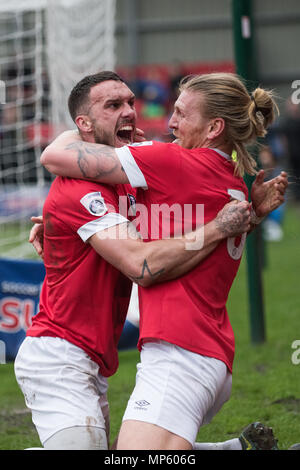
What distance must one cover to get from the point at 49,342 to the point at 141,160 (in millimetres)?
884

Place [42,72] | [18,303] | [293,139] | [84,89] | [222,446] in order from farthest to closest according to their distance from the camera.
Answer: [293,139]
[42,72]
[18,303]
[222,446]
[84,89]

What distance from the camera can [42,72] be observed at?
32.8 feet

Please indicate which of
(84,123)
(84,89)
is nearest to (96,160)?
(84,123)

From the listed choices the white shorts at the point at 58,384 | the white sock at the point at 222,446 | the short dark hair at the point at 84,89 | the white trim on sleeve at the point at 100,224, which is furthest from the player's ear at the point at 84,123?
the white sock at the point at 222,446

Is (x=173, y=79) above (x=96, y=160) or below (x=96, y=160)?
below

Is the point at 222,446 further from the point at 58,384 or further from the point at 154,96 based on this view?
the point at 154,96

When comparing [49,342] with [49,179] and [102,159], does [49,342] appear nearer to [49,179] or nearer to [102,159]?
[102,159]

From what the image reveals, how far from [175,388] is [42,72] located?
7.86m

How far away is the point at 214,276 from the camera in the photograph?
9.69 ft

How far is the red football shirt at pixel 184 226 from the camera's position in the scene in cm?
288

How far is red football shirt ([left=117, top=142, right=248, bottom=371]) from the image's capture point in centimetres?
288

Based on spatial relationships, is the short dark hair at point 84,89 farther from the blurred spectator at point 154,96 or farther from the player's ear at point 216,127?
the blurred spectator at point 154,96

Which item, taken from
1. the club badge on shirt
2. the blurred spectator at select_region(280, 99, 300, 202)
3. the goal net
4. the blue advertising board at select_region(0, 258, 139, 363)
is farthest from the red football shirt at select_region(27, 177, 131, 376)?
the blurred spectator at select_region(280, 99, 300, 202)

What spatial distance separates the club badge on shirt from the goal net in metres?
4.23
